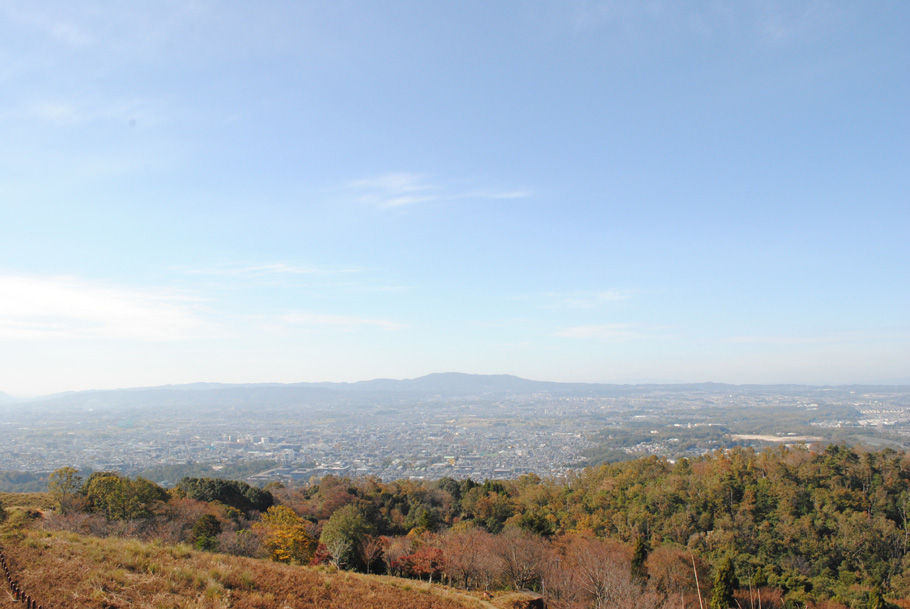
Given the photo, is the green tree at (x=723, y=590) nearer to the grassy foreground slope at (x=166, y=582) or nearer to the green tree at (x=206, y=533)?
the grassy foreground slope at (x=166, y=582)

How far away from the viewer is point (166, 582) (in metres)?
8.75

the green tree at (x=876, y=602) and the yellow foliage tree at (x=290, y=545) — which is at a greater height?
the yellow foliage tree at (x=290, y=545)

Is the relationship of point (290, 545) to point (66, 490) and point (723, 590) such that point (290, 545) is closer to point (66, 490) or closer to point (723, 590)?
point (66, 490)

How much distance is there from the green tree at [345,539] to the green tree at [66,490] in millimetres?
12035

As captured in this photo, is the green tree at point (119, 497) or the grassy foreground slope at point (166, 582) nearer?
the grassy foreground slope at point (166, 582)

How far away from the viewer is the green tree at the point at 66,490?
22.0m

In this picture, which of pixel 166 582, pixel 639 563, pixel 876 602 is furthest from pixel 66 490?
pixel 876 602

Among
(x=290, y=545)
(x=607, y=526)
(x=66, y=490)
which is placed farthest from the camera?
(x=607, y=526)

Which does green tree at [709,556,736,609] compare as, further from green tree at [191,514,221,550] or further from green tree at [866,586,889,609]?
green tree at [191,514,221,550]

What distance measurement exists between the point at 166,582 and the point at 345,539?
10742mm

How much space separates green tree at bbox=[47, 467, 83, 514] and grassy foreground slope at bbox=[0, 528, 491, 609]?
13.8 meters

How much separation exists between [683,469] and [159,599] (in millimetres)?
42703

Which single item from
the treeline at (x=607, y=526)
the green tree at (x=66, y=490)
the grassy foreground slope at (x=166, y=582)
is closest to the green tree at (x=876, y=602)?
the treeline at (x=607, y=526)

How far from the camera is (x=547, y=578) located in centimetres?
1873
